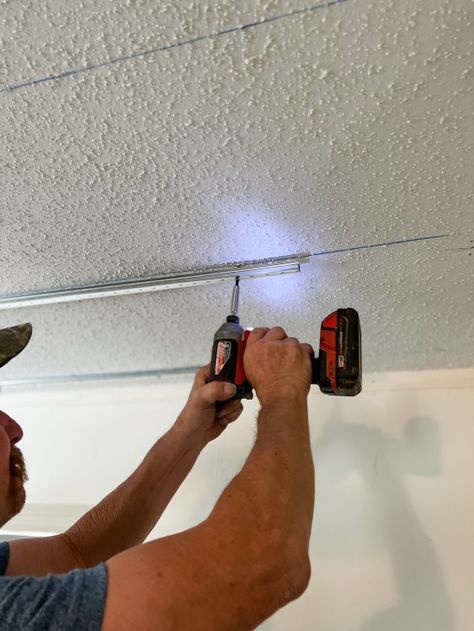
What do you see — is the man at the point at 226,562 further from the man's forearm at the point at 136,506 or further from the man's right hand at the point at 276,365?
the man's forearm at the point at 136,506

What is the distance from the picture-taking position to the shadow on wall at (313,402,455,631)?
3.78 ft

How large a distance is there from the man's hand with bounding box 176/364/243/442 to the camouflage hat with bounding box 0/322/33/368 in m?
0.34

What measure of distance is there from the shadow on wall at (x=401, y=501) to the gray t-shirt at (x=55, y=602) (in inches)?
33.5

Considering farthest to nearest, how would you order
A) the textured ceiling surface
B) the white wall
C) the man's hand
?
the white wall < the man's hand < the textured ceiling surface

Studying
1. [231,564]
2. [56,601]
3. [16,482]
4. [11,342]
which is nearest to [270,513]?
[231,564]

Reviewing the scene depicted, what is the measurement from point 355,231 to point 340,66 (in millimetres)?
342

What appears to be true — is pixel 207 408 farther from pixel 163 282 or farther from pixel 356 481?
pixel 356 481

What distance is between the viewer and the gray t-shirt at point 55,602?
53cm

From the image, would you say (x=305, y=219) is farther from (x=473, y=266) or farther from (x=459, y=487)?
(x=459, y=487)

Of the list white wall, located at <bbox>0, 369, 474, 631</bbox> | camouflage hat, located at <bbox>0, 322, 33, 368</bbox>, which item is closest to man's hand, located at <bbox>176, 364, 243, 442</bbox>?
camouflage hat, located at <bbox>0, 322, 33, 368</bbox>

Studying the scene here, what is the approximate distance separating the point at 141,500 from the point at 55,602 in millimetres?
475

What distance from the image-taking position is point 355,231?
3.16ft

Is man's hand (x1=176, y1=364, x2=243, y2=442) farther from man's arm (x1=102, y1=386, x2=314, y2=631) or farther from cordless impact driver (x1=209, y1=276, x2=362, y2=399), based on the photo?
man's arm (x1=102, y1=386, x2=314, y2=631)

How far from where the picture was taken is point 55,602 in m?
0.55
